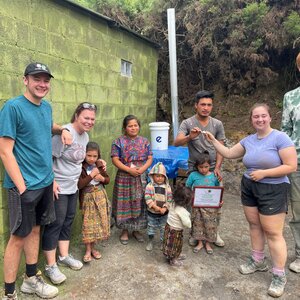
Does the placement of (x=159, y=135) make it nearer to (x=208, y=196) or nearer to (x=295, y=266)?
(x=208, y=196)

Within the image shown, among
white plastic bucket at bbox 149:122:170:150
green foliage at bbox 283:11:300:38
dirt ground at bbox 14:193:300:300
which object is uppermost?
green foliage at bbox 283:11:300:38

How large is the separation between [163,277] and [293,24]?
202 inches

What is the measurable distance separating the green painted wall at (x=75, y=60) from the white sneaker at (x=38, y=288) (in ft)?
1.02

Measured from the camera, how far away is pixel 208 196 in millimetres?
3461

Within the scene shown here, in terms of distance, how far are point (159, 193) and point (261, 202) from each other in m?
1.19

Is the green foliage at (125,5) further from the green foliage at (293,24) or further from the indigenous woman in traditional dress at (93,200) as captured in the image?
the indigenous woman in traditional dress at (93,200)

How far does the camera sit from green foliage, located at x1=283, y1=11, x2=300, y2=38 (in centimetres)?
553

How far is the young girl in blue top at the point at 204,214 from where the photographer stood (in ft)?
11.4

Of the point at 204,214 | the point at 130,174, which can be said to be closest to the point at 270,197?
the point at 204,214

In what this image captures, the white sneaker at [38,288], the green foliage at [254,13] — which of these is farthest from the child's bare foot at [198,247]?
the green foliage at [254,13]

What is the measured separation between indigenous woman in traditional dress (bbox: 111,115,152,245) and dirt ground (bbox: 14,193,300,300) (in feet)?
1.20

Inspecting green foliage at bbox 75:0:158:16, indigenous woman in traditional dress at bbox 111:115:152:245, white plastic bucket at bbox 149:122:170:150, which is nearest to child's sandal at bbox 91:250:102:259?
indigenous woman in traditional dress at bbox 111:115:152:245

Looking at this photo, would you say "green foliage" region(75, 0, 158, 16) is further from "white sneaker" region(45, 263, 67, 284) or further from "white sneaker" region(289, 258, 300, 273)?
"white sneaker" region(289, 258, 300, 273)

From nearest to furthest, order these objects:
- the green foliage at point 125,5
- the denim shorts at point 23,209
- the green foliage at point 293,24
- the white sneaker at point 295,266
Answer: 1. the denim shorts at point 23,209
2. the white sneaker at point 295,266
3. the green foliage at point 293,24
4. the green foliage at point 125,5
